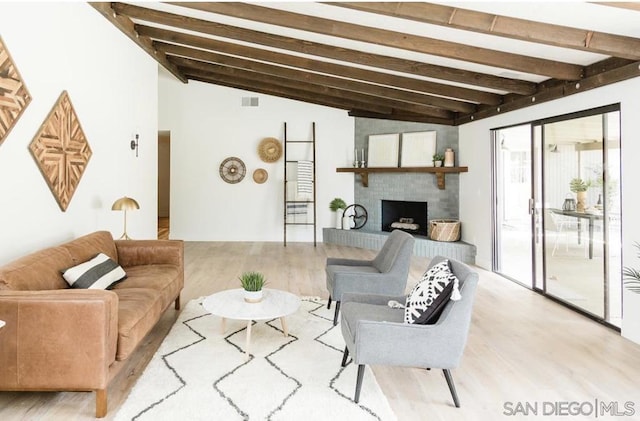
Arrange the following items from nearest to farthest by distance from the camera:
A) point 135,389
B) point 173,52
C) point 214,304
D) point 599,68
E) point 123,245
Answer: point 135,389 → point 214,304 → point 599,68 → point 123,245 → point 173,52

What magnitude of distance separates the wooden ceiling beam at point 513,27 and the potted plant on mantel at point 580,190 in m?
1.25

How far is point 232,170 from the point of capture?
8086mm

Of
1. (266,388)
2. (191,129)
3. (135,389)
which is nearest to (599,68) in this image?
(266,388)

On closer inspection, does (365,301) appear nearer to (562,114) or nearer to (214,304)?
(214,304)

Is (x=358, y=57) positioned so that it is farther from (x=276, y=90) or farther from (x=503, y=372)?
(x=503, y=372)

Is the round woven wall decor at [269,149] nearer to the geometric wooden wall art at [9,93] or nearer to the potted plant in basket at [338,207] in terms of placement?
the potted plant in basket at [338,207]

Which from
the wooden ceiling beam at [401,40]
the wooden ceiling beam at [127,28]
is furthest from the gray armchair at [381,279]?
the wooden ceiling beam at [127,28]

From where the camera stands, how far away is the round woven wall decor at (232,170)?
8.09 metres

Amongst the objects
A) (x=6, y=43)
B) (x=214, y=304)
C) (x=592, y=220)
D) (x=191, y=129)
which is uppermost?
(x=191, y=129)

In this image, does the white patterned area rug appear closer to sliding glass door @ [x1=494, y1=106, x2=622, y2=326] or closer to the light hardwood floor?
the light hardwood floor

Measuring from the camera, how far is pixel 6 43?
2.72 meters

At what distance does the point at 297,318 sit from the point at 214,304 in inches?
35.3

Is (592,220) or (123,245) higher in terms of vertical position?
(592,220)

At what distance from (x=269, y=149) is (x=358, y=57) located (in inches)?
150
